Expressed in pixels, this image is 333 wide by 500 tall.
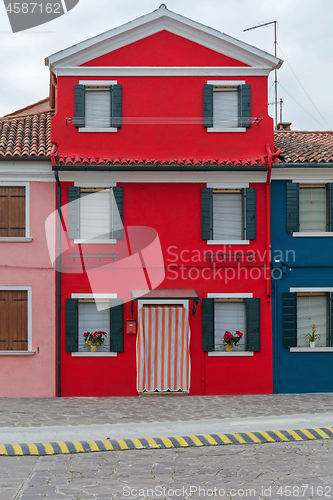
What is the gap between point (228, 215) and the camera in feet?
51.2

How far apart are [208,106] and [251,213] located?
3379 mm

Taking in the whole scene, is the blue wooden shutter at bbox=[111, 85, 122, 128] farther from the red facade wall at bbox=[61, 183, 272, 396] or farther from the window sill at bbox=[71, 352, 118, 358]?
the window sill at bbox=[71, 352, 118, 358]

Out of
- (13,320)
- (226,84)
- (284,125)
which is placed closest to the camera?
(13,320)

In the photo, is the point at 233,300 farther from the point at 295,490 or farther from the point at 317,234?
the point at 295,490

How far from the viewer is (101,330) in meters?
15.3

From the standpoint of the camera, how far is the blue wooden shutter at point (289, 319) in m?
15.3

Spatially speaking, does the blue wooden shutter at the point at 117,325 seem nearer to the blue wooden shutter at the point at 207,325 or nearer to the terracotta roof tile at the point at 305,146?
the blue wooden shutter at the point at 207,325

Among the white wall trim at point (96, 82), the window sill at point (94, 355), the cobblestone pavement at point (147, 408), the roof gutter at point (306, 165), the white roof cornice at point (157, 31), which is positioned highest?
the white roof cornice at point (157, 31)

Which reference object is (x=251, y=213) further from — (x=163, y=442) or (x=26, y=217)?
(x=163, y=442)

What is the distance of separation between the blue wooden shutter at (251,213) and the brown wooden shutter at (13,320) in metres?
6.57

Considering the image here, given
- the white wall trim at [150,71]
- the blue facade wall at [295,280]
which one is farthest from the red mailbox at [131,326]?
the white wall trim at [150,71]

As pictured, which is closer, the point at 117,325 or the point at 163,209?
the point at 117,325

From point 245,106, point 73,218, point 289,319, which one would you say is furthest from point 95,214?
point 289,319

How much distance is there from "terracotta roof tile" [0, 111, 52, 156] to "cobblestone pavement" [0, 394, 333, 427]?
681 centimetres
